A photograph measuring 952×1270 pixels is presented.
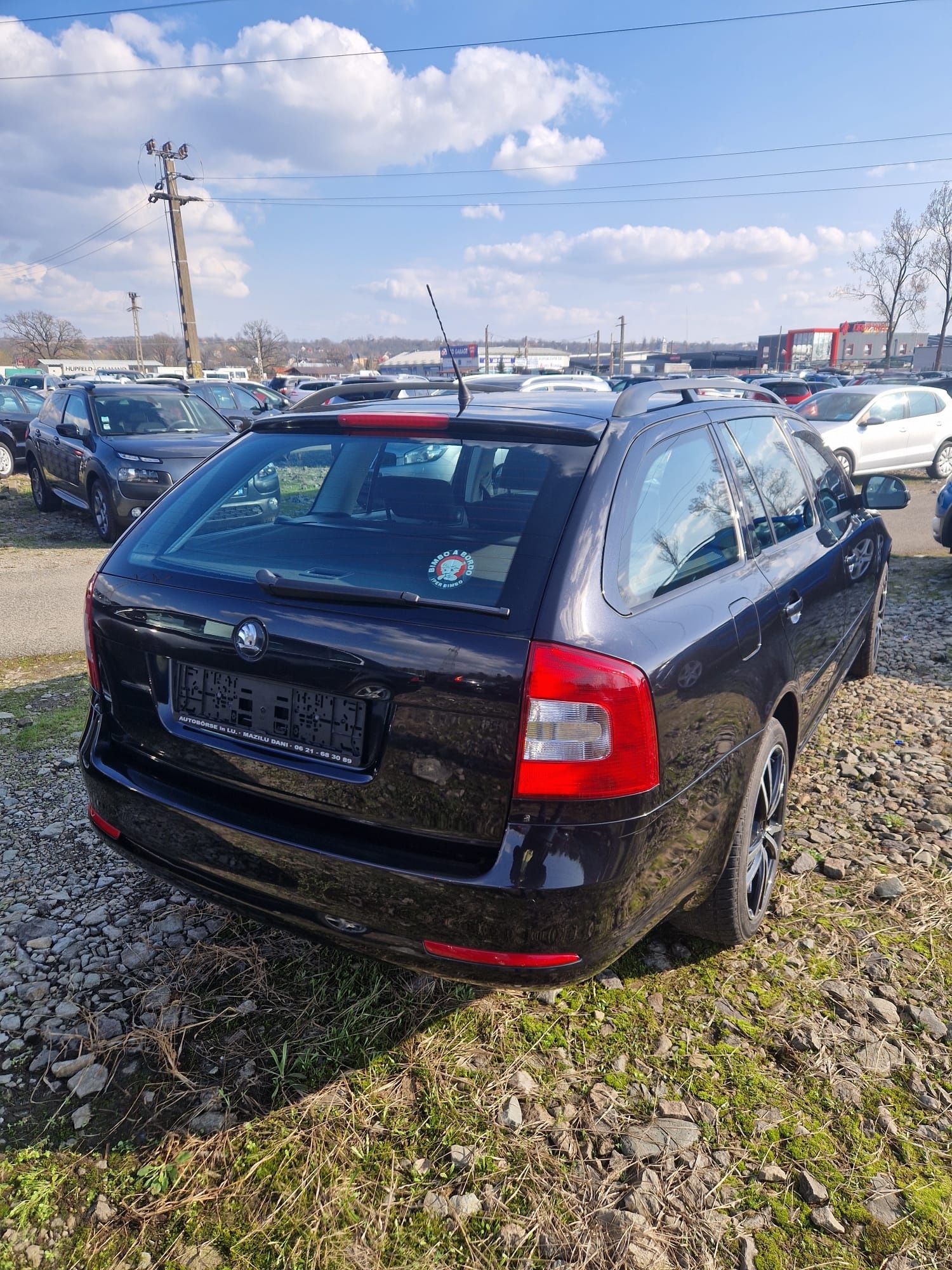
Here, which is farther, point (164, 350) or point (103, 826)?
point (164, 350)

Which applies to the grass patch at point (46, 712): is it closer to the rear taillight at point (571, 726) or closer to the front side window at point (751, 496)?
the rear taillight at point (571, 726)

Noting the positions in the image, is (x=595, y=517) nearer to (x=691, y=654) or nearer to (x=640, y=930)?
(x=691, y=654)

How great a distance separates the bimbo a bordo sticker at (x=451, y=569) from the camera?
2023mm

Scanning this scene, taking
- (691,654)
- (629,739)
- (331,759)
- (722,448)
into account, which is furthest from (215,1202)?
(722,448)

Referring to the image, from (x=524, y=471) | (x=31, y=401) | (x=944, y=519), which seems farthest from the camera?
(x=31, y=401)

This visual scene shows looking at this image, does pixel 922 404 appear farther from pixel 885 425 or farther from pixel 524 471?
pixel 524 471

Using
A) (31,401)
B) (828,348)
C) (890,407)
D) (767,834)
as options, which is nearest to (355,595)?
(767,834)

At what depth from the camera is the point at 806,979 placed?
2730mm

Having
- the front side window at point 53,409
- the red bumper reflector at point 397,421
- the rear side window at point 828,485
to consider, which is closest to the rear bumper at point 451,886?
the red bumper reflector at point 397,421

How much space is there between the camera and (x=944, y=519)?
8.52 meters

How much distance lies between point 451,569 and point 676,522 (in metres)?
0.75

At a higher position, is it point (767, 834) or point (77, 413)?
point (77, 413)

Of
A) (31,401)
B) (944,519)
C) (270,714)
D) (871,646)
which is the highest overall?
(31,401)

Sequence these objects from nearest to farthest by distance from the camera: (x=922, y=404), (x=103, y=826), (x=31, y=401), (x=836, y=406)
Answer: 1. (x=103, y=826)
2. (x=836, y=406)
3. (x=922, y=404)
4. (x=31, y=401)
